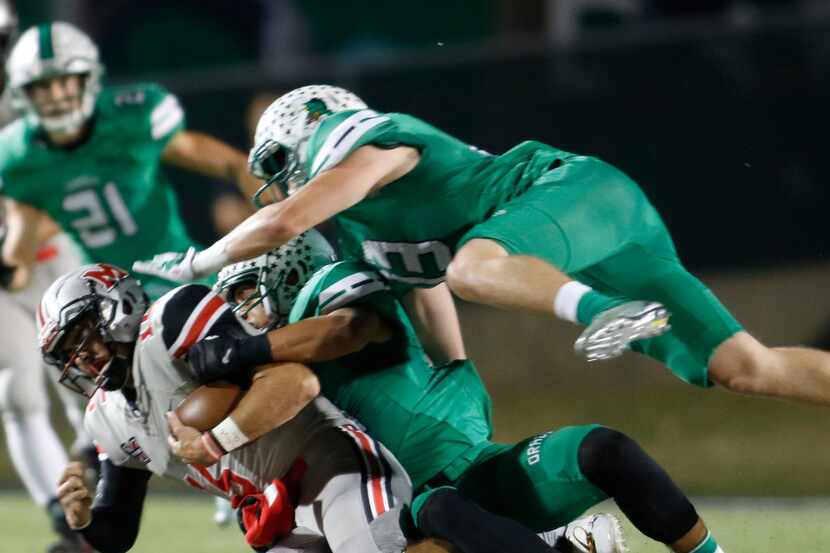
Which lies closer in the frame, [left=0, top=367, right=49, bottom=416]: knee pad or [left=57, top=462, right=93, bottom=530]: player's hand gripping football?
[left=57, top=462, right=93, bottom=530]: player's hand gripping football

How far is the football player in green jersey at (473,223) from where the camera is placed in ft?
13.0

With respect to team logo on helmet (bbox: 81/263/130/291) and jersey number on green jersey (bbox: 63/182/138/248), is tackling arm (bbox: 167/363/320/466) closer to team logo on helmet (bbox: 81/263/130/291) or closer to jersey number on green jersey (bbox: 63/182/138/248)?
team logo on helmet (bbox: 81/263/130/291)

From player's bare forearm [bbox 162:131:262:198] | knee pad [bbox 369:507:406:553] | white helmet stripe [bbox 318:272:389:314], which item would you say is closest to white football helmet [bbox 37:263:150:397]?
white helmet stripe [bbox 318:272:389:314]

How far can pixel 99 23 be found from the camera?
1093 centimetres

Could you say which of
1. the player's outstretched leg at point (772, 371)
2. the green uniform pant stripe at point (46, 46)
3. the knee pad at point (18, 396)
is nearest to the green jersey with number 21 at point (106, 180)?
the green uniform pant stripe at point (46, 46)

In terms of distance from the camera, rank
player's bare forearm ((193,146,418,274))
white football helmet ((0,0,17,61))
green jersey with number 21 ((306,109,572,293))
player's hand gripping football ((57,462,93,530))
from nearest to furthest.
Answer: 1. player's bare forearm ((193,146,418,274))
2. player's hand gripping football ((57,462,93,530))
3. green jersey with number 21 ((306,109,572,293))
4. white football helmet ((0,0,17,61))

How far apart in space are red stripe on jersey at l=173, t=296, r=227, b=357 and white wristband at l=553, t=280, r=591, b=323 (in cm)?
76

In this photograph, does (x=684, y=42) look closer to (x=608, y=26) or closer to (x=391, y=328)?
(x=608, y=26)

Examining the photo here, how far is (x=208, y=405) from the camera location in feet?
12.4

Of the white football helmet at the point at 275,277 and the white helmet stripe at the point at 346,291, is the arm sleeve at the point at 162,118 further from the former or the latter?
the white helmet stripe at the point at 346,291

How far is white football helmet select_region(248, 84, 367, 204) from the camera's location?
13.8ft

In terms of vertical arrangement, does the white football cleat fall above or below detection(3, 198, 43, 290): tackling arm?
below

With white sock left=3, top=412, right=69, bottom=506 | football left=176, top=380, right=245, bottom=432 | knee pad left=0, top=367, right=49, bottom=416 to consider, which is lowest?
white sock left=3, top=412, right=69, bottom=506

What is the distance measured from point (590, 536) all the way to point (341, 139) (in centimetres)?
110
